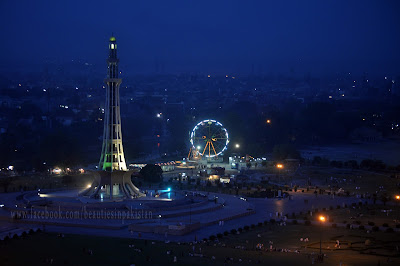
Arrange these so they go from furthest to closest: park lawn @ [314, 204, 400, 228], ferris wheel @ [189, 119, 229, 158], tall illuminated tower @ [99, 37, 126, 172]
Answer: ferris wheel @ [189, 119, 229, 158] < tall illuminated tower @ [99, 37, 126, 172] < park lawn @ [314, 204, 400, 228]

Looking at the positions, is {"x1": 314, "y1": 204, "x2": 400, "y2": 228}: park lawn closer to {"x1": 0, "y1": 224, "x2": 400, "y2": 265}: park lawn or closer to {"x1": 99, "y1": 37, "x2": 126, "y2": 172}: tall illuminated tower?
{"x1": 0, "y1": 224, "x2": 400, "y2": 265}: park lawn

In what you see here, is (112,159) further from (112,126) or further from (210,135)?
(210,135)

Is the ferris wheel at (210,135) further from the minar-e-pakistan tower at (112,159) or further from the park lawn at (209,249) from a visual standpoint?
the park lawn at (209,249)

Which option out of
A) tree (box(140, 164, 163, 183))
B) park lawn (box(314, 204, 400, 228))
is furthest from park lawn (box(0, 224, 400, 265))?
tree (box(140, 164, 163, 183))

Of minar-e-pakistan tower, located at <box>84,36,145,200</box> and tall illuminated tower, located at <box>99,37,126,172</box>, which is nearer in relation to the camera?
minar-e-pakistan tower, located at <box>84,36,145,200</box>

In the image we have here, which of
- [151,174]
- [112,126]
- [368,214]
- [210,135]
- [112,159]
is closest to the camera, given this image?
[368,214]

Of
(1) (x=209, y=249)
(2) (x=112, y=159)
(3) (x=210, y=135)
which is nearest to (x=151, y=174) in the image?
(2) (x=112, y=159)

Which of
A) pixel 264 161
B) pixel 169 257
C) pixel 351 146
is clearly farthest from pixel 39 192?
pixel 351 146
